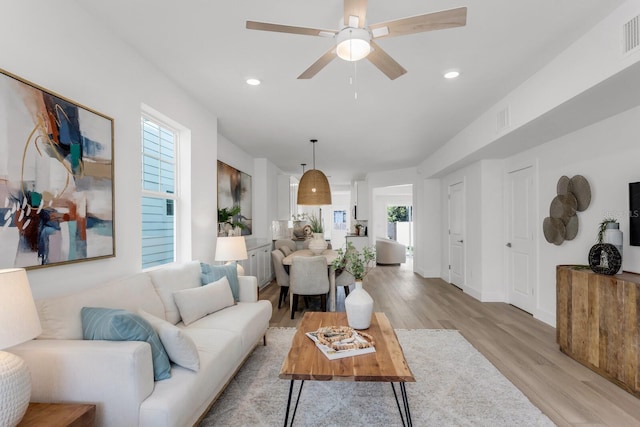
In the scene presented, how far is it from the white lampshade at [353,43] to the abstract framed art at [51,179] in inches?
65.9

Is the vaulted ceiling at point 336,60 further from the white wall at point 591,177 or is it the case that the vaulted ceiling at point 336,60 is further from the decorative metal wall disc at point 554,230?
the decorative metal wall disc at point 554,230

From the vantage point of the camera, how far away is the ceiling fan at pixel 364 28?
163cm

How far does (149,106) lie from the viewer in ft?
9.20

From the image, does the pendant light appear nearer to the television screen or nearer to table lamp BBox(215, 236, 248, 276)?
table lamp BBox(215, 236, 248, 276)

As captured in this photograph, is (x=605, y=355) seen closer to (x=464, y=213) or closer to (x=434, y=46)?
(x=434, y=46)

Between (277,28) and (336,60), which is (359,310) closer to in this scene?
(277,28)

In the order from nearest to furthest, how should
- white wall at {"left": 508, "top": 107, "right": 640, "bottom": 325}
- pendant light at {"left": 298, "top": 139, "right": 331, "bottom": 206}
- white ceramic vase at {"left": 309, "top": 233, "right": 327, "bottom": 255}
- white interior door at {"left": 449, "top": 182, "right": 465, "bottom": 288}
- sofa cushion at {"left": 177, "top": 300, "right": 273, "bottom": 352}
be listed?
sofa cushion at {"left": 177, "top": 300, "right": 273, "bottom": 352}, white wall at {"left": 508, "top": 107, "right": 640, "bottom": 325}, pendant light at {"left": 298, "top": 139, "right": 331, "bottom": 206}, white ceramic vase at {"left": 309, "top": 233, "right": 327, "bottom": 255}, white interior door at {"left": 449, "top": 182, "right": 465, "bottom": 288}

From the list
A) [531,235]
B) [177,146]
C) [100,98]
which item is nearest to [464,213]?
[531,235]

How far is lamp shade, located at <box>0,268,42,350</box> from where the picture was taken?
43.6 inches

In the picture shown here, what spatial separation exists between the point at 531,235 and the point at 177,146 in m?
4.57

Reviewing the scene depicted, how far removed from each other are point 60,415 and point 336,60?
2.84 metres

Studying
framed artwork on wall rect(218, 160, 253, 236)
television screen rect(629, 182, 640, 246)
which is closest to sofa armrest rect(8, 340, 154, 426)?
framed artwork on wall rect(218, 160, 253, 236)

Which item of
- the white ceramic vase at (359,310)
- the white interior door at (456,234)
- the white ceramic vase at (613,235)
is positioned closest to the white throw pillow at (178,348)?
the white ceramic vase at (359,310)

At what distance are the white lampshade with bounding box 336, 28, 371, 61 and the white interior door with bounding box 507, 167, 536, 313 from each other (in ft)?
11.7
